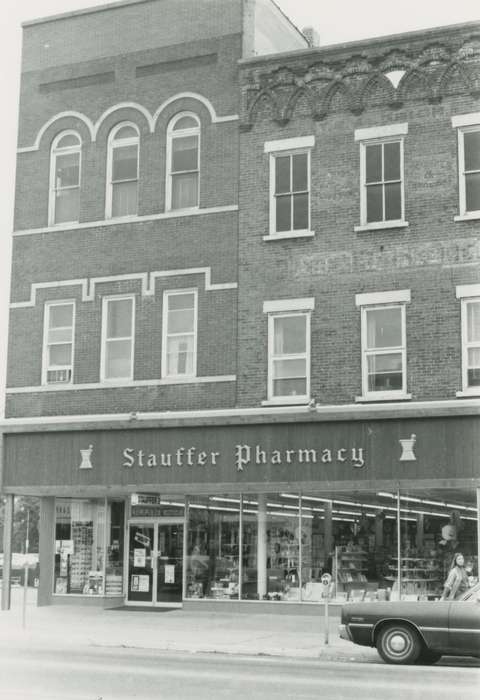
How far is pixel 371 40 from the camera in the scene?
23.5 m

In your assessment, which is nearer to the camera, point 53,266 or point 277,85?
point 277,85

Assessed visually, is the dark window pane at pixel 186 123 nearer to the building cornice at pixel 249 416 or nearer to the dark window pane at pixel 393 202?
the dark window pane at pixel 393 202

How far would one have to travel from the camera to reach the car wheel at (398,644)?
1545 centimetres

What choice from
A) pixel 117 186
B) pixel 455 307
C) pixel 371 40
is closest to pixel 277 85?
pixel 371 40

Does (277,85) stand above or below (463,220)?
above

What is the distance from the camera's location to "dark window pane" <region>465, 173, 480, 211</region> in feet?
73.8

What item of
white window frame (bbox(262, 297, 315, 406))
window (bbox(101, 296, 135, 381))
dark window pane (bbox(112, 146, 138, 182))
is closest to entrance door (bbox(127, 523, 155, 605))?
window (bbox(101, 296, 135, 381))

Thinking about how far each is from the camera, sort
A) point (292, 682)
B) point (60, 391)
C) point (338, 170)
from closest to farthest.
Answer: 1. point (292, 682)
2. point (338, 170)
3. point (60, 391)

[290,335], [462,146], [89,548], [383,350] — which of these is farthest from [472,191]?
[89,548]

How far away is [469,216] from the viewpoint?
22.3 m

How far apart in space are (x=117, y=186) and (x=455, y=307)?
29.3 feet

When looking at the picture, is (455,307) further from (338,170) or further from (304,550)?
(304,550)

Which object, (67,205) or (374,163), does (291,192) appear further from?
(67,205)

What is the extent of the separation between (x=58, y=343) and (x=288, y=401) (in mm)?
6156
